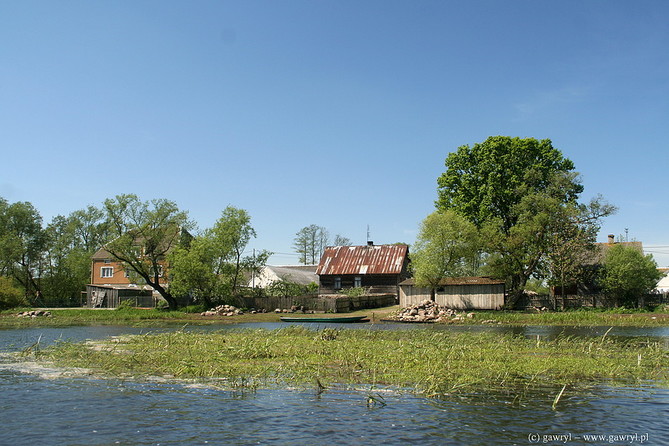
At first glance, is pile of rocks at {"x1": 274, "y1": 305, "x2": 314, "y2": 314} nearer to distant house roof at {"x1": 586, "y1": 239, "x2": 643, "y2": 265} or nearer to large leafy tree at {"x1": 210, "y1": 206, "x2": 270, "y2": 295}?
large leafy tree at {"x1": 210, "y1": 206, "x2": 270, "y2": 295}

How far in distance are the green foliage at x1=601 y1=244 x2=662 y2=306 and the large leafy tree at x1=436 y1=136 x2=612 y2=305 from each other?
6834 mm

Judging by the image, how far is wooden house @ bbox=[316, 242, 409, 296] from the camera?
73.4 meters

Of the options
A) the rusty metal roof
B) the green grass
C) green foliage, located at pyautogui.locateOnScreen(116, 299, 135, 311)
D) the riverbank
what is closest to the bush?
the rusty metal roof

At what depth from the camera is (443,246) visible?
56000 mm

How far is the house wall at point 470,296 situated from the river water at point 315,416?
3966 centimetres

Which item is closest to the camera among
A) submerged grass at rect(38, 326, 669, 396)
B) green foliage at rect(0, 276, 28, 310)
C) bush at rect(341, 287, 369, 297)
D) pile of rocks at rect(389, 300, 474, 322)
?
submerged grass at rect(38, 326, 669, 396)

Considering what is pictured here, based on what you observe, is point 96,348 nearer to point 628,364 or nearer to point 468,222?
point 628,364

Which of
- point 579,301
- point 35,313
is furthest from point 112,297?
point 579,301

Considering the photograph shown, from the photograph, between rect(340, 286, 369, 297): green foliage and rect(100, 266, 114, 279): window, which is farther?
rect(100, 266, 114, 279): window

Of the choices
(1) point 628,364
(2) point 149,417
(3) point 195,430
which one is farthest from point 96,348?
(1) point 628,364

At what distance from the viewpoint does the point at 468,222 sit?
56.6 meters

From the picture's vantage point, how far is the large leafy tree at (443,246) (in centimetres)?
5556

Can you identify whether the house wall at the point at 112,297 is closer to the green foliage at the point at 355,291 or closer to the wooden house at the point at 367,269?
the wooden house at the point at 367,269

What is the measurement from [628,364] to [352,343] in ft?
37.9
